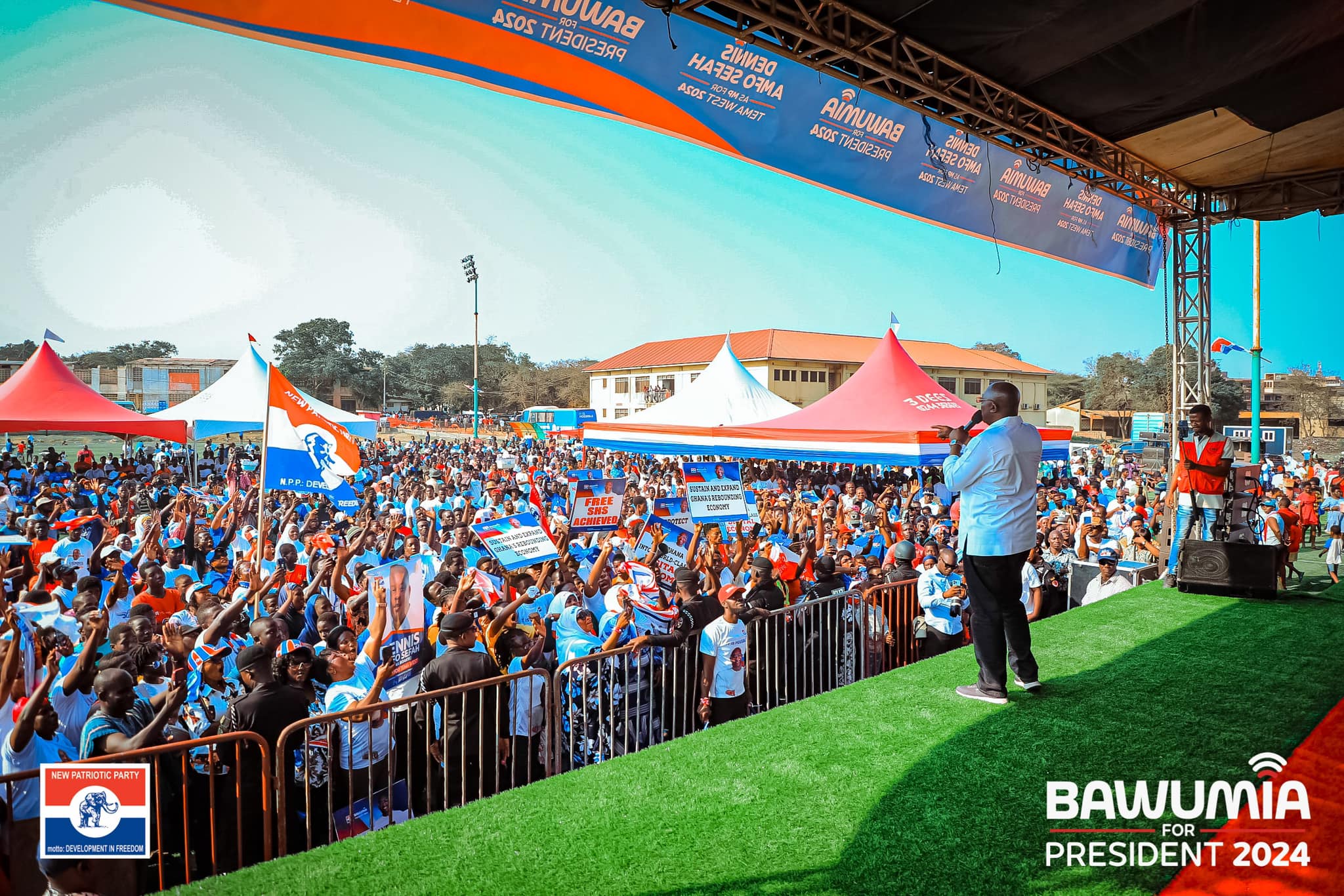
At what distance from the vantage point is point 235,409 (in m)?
16.7

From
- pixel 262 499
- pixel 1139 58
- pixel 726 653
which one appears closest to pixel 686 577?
pixel 726 653

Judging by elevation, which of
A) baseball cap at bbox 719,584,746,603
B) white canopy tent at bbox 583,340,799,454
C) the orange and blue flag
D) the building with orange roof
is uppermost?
the building with orange roof

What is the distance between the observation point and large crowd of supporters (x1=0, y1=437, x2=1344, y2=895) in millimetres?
3852

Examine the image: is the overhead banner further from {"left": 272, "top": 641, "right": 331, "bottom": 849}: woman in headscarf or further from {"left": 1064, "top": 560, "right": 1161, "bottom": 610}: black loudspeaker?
{"left": 1064, "top": 560, "right": 1161, "bottom": 610}: black loudspeaker

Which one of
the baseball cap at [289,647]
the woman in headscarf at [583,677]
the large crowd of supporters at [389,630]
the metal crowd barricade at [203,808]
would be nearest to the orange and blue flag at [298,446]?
the large crowd of supporters at [389,630]

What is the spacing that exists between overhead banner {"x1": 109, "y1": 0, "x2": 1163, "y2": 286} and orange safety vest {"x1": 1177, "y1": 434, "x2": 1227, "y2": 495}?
2617mm

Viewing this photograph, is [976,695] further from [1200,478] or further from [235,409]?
[235,409]

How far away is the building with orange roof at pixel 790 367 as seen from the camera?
4850cm

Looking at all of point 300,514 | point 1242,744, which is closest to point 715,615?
point 1242,744

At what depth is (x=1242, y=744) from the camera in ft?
11.3

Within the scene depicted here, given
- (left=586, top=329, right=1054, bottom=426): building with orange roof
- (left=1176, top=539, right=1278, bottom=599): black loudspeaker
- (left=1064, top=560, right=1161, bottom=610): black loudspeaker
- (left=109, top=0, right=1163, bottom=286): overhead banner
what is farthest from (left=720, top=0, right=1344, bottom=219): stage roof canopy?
(left=586, top=329, right=1054, bottom=426): building with orange roof

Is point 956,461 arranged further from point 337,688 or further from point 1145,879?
point 337,688

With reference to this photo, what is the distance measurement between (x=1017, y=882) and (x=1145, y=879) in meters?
0.44

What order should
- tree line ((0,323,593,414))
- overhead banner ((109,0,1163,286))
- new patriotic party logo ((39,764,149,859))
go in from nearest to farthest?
new patriotic party logo ((39,764,149,859)), overhead banner ((109,0,1163,286)), tree line ((0,323,593,414))
